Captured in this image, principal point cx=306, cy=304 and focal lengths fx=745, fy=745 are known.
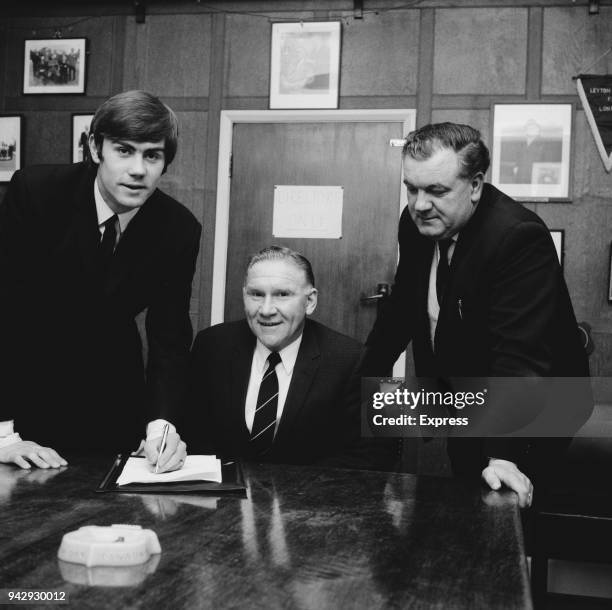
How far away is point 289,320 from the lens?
2.29 metres

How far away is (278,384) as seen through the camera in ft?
7.23

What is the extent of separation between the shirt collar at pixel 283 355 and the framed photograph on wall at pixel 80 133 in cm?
290

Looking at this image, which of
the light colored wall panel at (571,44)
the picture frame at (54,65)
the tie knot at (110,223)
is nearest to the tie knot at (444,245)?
the tie knot at (110,223)

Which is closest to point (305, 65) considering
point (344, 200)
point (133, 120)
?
point (344, 200)

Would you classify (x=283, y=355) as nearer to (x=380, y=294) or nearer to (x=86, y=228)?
(x=86, y=228)

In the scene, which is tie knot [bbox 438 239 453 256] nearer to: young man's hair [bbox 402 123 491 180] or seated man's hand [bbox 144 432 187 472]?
young man's hair [bbox 402 123 491 180]

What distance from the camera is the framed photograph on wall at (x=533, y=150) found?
422cm

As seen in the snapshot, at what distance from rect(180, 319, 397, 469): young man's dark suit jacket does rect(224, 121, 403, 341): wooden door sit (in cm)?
205

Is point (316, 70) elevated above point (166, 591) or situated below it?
above

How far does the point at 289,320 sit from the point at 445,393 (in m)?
0.52

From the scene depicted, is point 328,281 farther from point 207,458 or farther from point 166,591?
point 166,591

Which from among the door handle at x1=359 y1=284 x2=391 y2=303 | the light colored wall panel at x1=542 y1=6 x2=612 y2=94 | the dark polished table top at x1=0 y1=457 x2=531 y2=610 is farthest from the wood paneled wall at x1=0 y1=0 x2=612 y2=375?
the dark polished table top at x1=0 y1=457 x2=531 y2=610

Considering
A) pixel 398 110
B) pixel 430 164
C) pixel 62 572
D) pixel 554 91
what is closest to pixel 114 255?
pixel 430 164

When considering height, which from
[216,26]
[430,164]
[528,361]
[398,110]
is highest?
[216,26]
